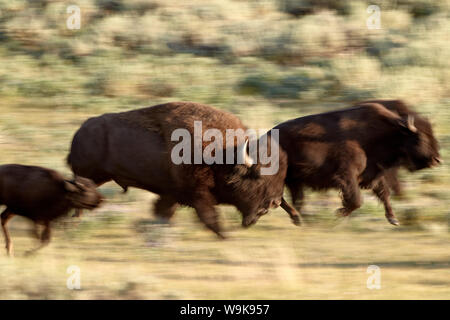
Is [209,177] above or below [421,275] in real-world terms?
above

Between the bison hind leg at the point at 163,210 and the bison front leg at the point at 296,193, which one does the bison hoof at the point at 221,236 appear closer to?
the bison hind leg at the point at 163,210

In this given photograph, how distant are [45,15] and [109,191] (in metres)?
9.77

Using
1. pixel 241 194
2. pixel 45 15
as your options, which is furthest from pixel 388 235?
pixel 45 15

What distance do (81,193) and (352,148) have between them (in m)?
2.77

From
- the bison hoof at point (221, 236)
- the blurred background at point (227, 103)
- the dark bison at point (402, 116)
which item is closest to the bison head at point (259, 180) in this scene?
the bison hoof at point (221, 236)

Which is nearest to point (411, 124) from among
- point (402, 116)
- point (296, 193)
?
point (402, 116)

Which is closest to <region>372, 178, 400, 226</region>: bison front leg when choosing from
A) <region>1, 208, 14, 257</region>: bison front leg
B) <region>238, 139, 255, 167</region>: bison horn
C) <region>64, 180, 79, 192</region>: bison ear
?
<region>238, 139, 255, 167</region>: bison horn

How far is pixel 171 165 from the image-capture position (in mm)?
10336

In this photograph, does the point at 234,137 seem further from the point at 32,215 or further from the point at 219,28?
the point at 219,28

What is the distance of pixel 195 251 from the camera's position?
10.6 metres

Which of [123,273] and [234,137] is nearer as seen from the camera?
[123,273]

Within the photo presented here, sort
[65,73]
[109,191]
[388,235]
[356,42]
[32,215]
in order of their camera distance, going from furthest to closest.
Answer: [356,42] < [65,73] < [109,191] < [388,235] < [32,215]

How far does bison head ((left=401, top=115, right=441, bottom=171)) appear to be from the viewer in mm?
10734

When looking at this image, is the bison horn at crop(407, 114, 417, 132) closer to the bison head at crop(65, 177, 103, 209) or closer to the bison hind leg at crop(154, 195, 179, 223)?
the bison hind leg at crop(154, 195, 179, 223)
